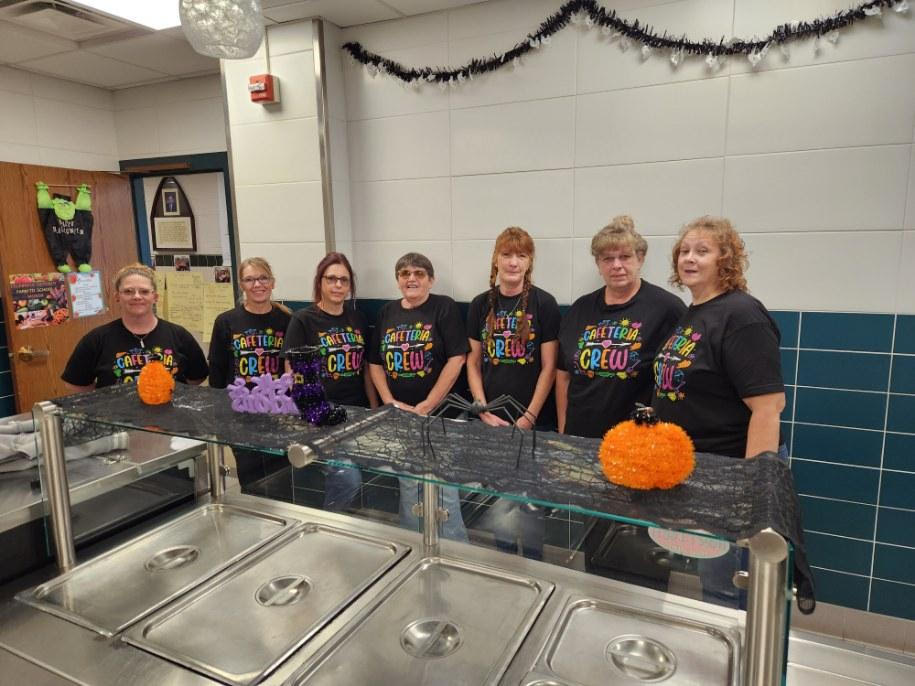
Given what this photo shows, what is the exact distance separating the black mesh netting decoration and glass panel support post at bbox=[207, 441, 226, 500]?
24 centimetres

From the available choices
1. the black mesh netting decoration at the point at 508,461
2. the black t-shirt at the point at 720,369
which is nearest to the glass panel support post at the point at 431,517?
the black mesh netting decoration at the point at 508,461

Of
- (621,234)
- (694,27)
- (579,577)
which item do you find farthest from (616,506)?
(694,27)

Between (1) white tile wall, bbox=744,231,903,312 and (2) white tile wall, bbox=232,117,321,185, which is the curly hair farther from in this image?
(2) white tile wall, bbox=232,117,321,185

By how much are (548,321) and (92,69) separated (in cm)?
310

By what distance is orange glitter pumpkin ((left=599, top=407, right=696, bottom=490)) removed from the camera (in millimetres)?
916

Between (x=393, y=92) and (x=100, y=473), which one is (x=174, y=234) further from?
(x=100, y=473)

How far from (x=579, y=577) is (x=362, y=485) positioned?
1.83 feet

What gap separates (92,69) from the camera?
11.7 ft

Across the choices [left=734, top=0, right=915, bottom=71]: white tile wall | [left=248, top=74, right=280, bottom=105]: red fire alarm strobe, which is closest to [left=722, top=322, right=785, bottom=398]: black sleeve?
[left=734, top=0, right=915, bottom=71]: white tile wall

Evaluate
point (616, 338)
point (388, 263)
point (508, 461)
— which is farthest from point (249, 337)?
point (508, 461)

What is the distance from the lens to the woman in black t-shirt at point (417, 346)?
262 cm

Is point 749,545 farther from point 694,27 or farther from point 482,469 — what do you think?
point 694,27

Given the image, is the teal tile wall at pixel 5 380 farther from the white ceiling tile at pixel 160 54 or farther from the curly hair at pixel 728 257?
the curly hair at pixel 728 257

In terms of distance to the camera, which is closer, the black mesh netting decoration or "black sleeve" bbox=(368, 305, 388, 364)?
the black mesh netting decoration
